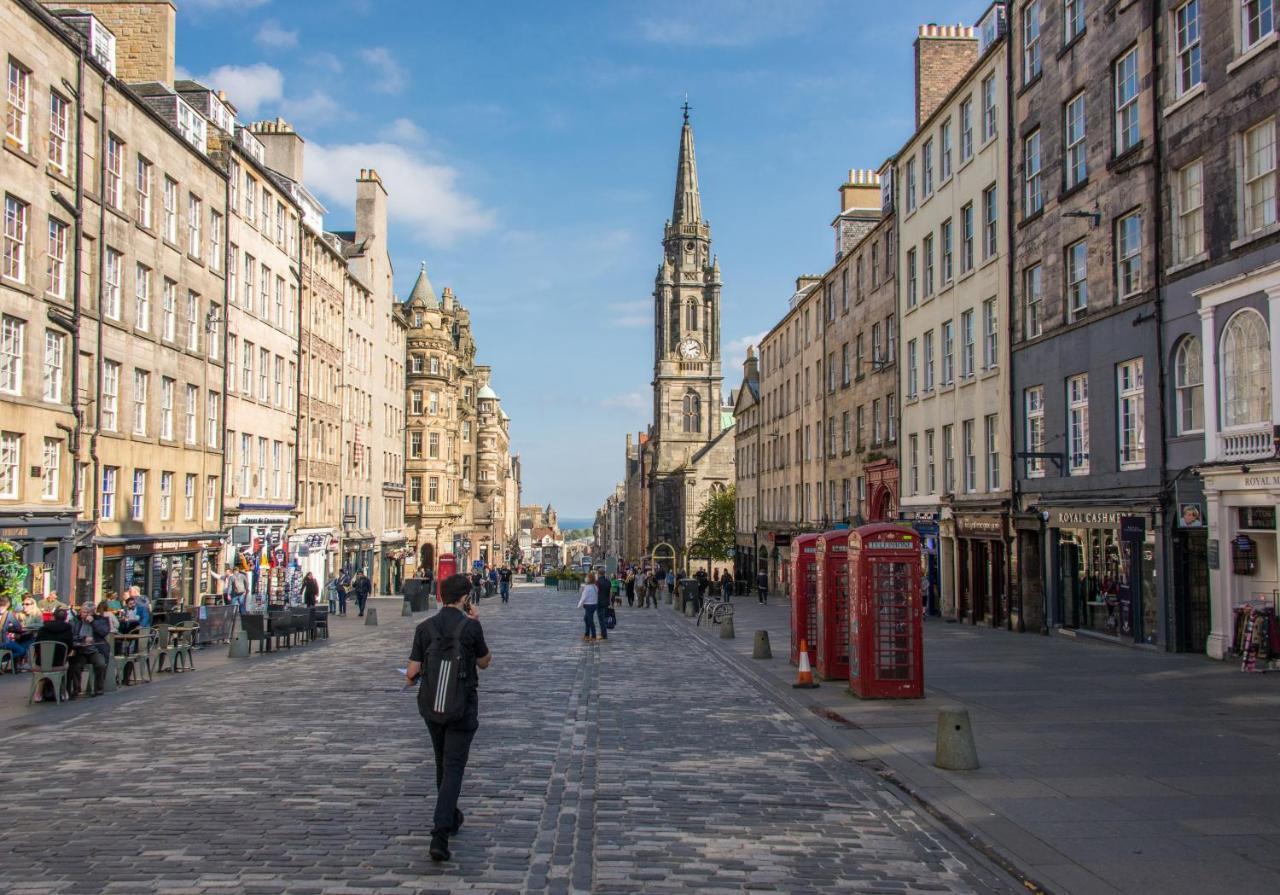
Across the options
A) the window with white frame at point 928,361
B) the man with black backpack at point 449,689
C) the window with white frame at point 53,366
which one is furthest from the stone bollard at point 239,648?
the window with white frame at point 928,361

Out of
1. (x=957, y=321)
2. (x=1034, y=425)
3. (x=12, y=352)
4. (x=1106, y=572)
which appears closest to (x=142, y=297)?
(x=12, y=352)

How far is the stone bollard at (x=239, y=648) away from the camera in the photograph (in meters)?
23.4

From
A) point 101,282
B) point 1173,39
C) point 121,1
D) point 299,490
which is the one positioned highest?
point 121,1

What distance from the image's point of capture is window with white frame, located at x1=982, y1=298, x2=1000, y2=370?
30.9 meters

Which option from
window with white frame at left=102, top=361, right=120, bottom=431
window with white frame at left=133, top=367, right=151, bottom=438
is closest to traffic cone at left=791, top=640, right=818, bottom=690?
window with white frame at left=102, top=361, right=120, bottom=431

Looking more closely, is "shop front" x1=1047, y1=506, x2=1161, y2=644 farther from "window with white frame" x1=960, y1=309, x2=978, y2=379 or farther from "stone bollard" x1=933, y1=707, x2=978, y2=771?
"stone bollard" x1=933, y1=707, x2=978, y2=771

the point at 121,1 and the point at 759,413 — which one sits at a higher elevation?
the point at 121,1

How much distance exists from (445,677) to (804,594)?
43.1 feet

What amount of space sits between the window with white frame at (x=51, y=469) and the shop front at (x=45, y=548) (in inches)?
28.1

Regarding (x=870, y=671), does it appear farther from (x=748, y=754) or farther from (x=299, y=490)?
(x=299, y=490)

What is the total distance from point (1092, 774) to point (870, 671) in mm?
5509

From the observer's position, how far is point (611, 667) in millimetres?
21359

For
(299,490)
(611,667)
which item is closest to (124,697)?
(611,667)

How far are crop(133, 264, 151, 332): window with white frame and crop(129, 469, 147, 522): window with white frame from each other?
4161mm
